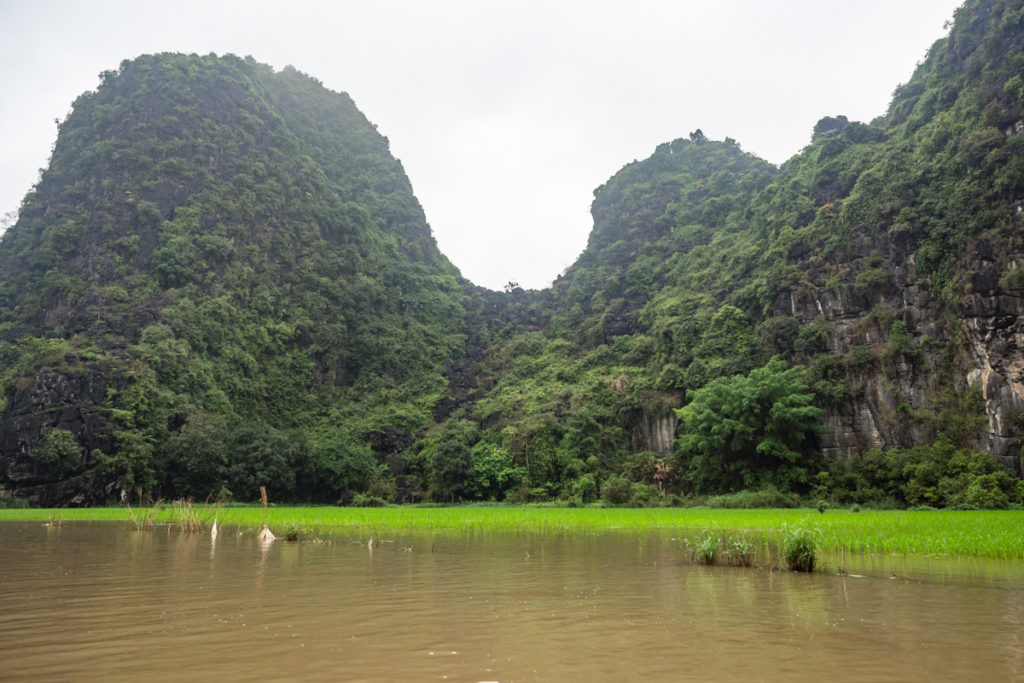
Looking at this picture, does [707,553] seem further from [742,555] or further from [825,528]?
[825,528]

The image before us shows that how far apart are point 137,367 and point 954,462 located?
52.9 m

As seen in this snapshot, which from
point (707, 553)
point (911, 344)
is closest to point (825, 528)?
point (707, 553)

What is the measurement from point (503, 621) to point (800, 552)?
592 centimetres

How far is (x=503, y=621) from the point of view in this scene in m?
6.19

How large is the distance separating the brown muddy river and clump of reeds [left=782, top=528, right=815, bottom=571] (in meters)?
0.34

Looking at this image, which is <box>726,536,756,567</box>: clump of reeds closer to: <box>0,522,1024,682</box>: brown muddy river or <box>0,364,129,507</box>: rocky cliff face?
<box>0,522,1024,682</box>: brown muddy river

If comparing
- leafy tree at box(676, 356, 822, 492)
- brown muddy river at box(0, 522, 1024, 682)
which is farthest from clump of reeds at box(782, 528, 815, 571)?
leafy tree at box(676, 356, 822, 492)

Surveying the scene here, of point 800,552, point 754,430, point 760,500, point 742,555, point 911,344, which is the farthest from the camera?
point 754,430

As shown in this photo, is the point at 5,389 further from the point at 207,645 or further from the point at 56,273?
the point at 207,645

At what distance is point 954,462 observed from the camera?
3047cm

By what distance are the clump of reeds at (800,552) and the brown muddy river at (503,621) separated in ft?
1.12

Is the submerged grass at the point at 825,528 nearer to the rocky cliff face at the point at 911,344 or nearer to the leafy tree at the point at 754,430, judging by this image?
the rocky cliff face at the point at 911,344

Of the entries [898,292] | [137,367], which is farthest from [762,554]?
[137,367]

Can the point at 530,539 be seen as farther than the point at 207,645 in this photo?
Yes
